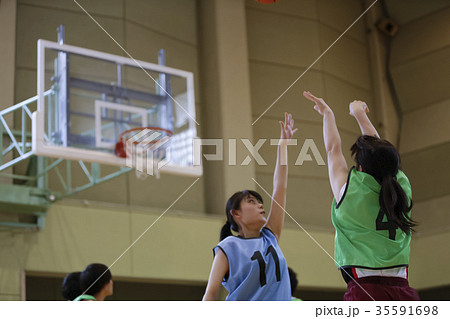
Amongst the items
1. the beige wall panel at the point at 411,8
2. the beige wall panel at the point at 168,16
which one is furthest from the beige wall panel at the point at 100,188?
the beige wall panel at the point at 411,8

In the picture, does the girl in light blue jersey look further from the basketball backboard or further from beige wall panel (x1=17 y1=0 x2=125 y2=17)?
beige wall panel (x1=17 y1=0 x2=125 y2=17)

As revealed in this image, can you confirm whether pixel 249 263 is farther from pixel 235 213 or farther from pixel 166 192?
pixel 166 192

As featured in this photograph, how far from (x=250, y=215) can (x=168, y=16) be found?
6.19 meters

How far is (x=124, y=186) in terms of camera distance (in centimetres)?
782

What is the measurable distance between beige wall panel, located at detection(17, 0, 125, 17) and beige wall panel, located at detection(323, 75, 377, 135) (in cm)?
321

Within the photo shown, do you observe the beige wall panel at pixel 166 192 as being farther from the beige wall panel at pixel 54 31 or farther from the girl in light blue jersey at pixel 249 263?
the girl in light blue jersey at pixel 249 263

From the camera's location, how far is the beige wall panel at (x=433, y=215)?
9344mm

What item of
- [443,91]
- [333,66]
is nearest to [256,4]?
[333,66]

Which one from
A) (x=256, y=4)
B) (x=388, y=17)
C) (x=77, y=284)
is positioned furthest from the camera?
(x=388, y=17)

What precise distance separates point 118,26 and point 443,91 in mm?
4827

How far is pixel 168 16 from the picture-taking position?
28.5 ft

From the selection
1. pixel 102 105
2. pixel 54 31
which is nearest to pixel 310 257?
pixel 102 105

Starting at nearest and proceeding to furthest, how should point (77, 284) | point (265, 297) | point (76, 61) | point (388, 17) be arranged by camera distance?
point (265, 297) < point (77, 284) < point (76, 61) < point (388, 17)
